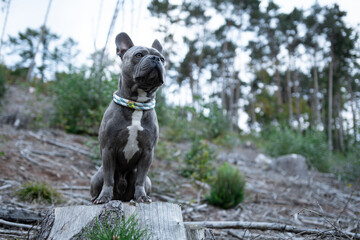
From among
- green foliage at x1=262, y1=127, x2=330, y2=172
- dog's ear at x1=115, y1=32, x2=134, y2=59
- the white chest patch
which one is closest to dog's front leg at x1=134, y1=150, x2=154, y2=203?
the white chest patch

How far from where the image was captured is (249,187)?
7.04m

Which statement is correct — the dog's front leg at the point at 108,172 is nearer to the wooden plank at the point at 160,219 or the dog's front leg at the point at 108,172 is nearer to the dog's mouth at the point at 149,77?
the wooden plank at the point at 160,219

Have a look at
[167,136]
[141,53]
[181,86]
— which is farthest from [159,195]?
[181,86]

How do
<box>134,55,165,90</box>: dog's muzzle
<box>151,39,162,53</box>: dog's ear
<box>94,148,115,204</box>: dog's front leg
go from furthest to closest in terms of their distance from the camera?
<box>151,39,162,53</box>: dog's ear
<box>94,148,115,204</box>: dog's front leg
<box>134,55,165,90</box>: dog's muzzle

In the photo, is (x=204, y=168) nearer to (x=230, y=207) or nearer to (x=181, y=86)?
(x=230, y=207)

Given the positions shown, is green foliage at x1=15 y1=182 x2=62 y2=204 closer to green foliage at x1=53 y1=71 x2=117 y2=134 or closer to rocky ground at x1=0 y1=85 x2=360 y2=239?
rocky ground at x1=0 y1=85 x2=360 y2=239

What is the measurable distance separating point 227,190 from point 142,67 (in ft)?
12.1

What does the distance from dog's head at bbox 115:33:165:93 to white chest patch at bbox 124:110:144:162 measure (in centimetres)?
25

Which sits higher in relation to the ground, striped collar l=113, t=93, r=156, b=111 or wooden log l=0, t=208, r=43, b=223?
striped collar l=113, t=93, r=156, b=111

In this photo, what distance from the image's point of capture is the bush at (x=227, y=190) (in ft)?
17.3

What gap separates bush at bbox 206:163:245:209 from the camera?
527 cm

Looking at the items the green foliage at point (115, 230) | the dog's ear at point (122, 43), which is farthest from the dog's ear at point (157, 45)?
the green foliage at point (115, 230)

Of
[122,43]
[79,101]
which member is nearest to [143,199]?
[122,43]

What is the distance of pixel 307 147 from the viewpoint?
10.5 metres
